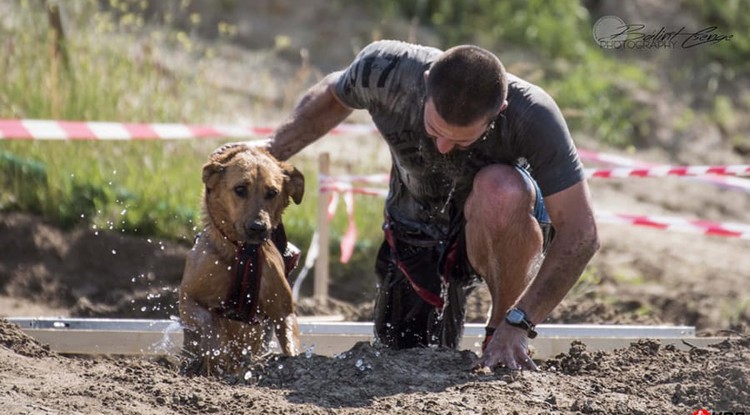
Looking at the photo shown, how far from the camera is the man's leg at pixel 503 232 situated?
5.13 meters

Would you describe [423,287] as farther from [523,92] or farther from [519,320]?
[523,92]

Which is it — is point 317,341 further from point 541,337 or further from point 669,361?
point 669,361

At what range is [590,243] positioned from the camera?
495 cm

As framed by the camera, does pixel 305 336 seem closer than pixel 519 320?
No

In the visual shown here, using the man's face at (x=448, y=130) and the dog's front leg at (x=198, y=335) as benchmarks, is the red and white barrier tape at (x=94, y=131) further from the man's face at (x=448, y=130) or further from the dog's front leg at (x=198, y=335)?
the man's face at (x=448, y=130)

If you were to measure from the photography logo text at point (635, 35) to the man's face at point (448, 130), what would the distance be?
827 cm

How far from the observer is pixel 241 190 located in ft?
18.3

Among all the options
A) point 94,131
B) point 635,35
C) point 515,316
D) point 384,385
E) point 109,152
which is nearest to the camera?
point 384,385

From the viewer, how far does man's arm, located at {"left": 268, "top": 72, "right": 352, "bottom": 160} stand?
5.68m

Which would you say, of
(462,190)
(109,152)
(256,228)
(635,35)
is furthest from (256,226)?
(635,35)

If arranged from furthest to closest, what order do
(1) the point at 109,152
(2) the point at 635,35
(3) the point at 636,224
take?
(2) the point at 635,35 → (1) the point at 109,152 → (3) the point at 636,224

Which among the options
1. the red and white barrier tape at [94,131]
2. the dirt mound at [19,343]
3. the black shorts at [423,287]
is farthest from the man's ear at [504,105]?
the red and white barrier tape at [94,131]

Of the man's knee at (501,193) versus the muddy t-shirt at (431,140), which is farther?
the man's knee at (501,193)

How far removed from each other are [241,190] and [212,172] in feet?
0.56
